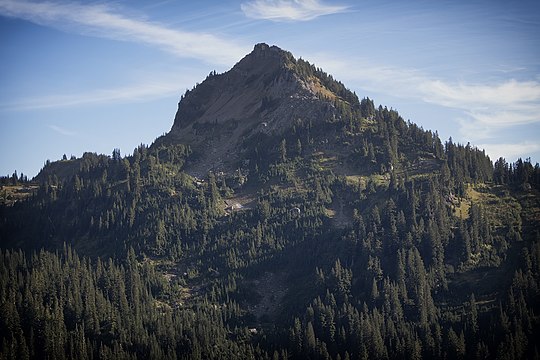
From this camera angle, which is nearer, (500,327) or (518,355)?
(518,355)

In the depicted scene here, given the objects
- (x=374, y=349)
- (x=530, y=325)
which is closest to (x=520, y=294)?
(x=530, y=325)

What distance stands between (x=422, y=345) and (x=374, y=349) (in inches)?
531

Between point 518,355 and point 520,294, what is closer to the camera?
point 518,355

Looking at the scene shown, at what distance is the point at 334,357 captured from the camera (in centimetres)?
19538

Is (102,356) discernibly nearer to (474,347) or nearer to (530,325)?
(474,347)

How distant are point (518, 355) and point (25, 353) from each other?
439 feet

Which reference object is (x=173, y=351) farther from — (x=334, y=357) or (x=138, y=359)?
(x=334, y=357)

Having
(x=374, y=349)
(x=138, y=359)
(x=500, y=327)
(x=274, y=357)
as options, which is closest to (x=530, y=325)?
(x=500, y=327)

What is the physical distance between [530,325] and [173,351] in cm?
10013

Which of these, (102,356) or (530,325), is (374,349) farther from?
(102,356)

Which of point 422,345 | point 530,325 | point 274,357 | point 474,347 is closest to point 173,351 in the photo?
point 274,357

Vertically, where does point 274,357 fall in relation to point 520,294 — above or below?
below

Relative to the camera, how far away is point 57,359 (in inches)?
7569

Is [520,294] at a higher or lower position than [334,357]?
higher
